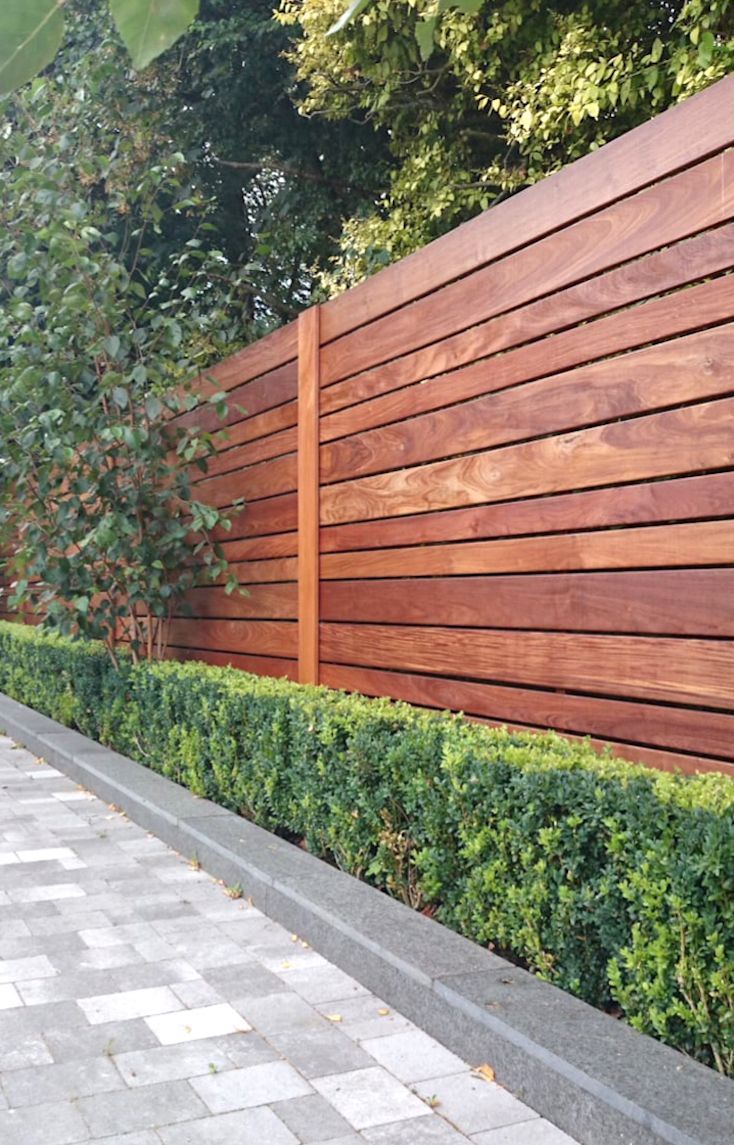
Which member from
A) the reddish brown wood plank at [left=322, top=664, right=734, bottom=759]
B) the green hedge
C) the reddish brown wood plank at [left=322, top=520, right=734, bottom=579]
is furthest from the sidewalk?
the reddish brown wood plank at [left=322, top=520, right=734, bottom=579]

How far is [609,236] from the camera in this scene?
13.4 ft

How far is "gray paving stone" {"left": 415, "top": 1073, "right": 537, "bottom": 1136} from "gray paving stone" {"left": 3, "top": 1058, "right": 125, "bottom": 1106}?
2.81ft

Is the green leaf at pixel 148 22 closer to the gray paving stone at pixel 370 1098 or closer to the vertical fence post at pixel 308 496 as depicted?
the gray paving stone at pixel 370 1098

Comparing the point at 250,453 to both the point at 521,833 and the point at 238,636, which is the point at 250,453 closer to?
the point at 238,636

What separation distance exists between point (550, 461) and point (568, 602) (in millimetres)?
546

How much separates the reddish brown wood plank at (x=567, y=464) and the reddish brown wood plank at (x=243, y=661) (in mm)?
1360

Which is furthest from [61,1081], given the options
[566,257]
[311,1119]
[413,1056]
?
[566,257]

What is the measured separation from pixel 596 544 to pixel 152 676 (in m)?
4.24

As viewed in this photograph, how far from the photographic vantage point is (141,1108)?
9.80ft

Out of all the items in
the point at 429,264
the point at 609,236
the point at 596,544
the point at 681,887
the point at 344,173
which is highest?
the point at 344,173

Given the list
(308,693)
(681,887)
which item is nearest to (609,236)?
(681,887)

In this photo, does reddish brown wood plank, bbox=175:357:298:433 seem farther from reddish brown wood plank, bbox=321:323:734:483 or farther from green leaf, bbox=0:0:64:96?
green leaf, bbox=0:0:64:96

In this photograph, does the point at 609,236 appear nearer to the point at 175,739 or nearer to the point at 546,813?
the point at 546,813

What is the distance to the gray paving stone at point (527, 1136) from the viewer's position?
9.17ft
